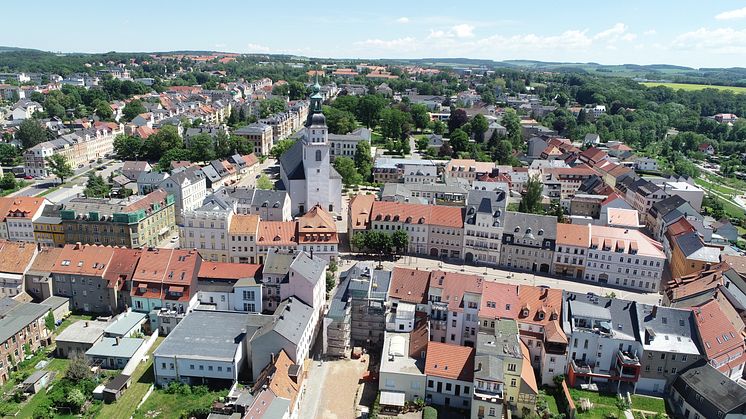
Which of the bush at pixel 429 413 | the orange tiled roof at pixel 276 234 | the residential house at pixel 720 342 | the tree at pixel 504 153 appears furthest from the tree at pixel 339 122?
the bush at pixel 429 413

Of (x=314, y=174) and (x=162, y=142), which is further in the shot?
(x=162, y=142)

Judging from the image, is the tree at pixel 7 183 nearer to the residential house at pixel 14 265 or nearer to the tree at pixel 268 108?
the residential house at pixel 14 265

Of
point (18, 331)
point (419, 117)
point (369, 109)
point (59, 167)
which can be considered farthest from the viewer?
point (419, 117)

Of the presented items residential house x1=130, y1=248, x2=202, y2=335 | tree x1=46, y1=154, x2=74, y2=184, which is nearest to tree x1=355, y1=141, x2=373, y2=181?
tree x1=46, y1=154, x2=74, y2=184

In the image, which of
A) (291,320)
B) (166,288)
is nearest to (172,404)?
(291,320)

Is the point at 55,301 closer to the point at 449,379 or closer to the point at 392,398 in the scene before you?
the point at 392,398

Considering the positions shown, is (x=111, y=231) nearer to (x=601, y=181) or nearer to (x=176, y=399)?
(x=176, y=399)
